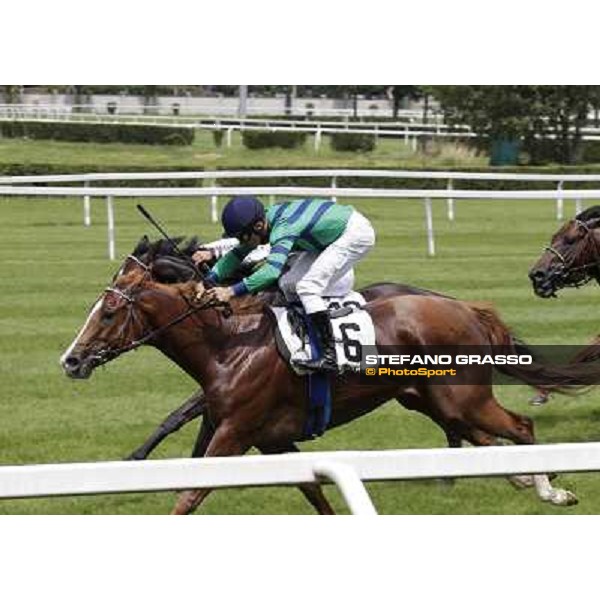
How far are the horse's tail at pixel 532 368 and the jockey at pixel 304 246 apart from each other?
25.1 inches

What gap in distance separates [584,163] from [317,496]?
26.2 metres

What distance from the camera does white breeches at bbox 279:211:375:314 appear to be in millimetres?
6441

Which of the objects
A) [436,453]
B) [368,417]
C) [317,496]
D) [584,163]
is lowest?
[584,163]

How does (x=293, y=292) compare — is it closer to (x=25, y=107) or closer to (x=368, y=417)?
(x=368, y=417)

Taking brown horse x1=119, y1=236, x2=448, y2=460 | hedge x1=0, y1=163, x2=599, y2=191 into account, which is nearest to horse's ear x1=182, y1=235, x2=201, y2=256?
brown horse x1=119, y1=236, x2=448, y2=460

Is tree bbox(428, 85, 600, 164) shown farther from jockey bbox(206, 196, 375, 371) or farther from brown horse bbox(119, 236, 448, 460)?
jockey bbox(206, 196, 375, 371)

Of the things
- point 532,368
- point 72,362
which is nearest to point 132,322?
point 72,362

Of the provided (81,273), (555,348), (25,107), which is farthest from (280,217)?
(25,107)

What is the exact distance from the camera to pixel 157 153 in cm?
2956

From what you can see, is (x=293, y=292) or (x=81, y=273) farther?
(x=81, y=273)

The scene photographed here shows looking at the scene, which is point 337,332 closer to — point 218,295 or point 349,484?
point 218,295

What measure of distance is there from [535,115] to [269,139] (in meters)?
5.50

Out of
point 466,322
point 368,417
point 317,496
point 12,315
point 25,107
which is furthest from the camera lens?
point 25,107

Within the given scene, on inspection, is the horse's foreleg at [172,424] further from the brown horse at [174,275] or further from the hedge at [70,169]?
the hedge at [70,169]
